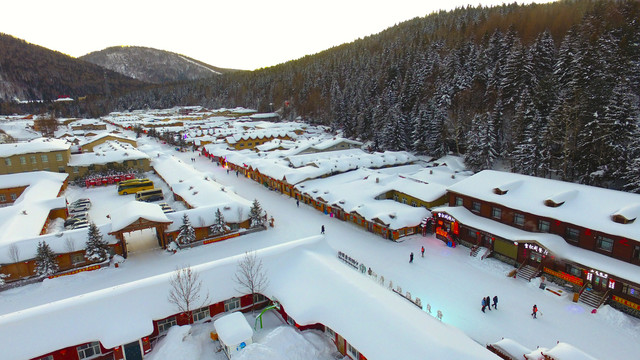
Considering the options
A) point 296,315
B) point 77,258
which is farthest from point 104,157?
point 296,315

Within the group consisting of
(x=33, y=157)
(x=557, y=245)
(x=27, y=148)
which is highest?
(x=27, y=148)

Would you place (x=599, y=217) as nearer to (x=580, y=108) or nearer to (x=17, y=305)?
(x=580, y=108)

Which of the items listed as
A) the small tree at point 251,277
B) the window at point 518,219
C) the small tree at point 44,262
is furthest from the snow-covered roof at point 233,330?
the window at point 518,219

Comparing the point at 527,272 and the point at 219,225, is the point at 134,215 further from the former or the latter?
the point at 527,272

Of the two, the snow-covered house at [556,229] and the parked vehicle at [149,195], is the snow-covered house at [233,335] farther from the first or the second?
the parked vehicle at [149,195]

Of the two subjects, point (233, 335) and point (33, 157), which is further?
point (33, 157)

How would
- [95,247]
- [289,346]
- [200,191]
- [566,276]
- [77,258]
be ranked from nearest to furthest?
[289,346] → [566,276] → [95,247] → [77,258] → [200,191]

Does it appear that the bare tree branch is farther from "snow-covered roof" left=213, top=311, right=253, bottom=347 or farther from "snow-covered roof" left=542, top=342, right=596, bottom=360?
"snow-covered roof" left=542, top=342, right=596, bottom=360
